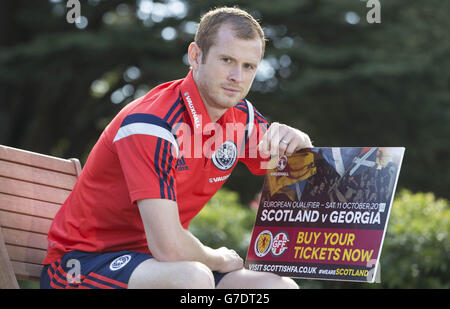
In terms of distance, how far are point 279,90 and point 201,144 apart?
11143 mm

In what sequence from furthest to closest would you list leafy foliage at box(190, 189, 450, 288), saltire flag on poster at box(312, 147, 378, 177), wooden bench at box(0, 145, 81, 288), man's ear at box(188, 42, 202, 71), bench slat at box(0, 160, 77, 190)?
leafy foliage at box(190, 189, 450, 288), bench slat at box(0, 160, 77, 190), wooden bench at box(0, 145, 81, 288), man's ear at box(188, 42, 202, 71), saltire flag on poster at box(312, 147, 378, 177)

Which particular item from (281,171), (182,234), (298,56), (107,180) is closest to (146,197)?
(182,234)

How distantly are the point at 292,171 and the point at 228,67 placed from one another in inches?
22.3

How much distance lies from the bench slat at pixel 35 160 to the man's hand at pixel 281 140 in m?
1.08

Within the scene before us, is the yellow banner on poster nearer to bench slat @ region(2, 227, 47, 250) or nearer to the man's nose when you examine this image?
the man's nose

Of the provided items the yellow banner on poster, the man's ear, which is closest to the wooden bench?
the man's ear

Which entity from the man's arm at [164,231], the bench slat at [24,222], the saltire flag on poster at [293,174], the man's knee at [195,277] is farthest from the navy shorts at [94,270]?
the saltire flag on poster at [293,174]

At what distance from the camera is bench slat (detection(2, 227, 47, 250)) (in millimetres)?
2944

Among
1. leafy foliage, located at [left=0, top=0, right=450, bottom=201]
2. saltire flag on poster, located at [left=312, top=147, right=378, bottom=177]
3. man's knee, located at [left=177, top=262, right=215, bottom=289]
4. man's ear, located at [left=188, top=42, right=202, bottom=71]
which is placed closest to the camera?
man's knee, located at [left=177, top=262, right=215, bottom=289]

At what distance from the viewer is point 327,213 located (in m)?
2.72

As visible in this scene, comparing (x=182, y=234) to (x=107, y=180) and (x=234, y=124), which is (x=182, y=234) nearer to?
(x=107, y=180)

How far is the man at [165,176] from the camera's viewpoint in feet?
7.80

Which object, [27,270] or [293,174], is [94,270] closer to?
[27,270]

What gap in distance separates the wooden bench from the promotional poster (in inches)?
40.1
